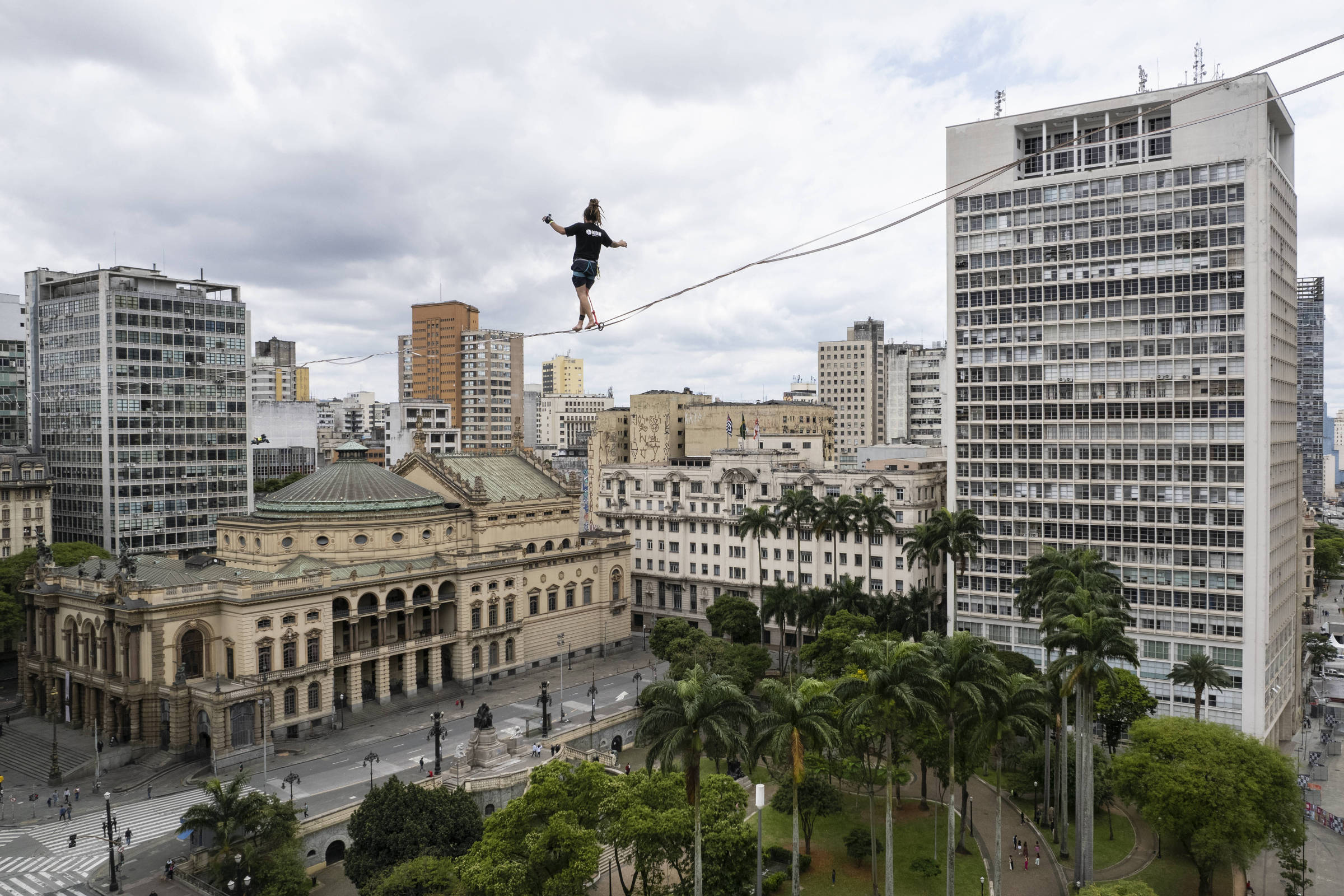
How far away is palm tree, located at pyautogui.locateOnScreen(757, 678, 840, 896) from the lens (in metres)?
A: 41.9

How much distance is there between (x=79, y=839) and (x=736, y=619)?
2347 inches

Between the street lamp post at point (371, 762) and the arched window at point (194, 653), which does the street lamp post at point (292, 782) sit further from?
the arched window at point (194, 653)

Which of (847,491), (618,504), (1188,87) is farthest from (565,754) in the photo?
(1188,87)

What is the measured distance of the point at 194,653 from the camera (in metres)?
77.8

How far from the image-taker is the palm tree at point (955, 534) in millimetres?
80062

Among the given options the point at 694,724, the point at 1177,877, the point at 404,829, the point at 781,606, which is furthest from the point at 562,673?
the point at 1177,877

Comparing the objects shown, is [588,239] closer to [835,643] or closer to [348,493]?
[835,643]

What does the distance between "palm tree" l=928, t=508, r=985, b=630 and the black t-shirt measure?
60.2 metres

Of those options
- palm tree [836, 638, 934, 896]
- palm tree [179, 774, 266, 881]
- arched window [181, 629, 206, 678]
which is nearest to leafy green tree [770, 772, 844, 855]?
palm tree [836, 638, 934, 896]

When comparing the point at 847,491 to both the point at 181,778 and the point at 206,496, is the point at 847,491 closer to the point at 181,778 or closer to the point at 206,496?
the point at 181,778

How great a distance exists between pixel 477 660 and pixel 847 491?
44.5m

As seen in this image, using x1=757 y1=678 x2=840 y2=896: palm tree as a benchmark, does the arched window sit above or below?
below

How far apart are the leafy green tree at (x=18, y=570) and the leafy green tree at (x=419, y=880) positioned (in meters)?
60.2

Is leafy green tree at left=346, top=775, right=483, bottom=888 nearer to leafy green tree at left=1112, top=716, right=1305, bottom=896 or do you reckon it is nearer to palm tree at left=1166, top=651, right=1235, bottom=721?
leafy green tree at left=1112, top=716, right=1305, bottom=896
